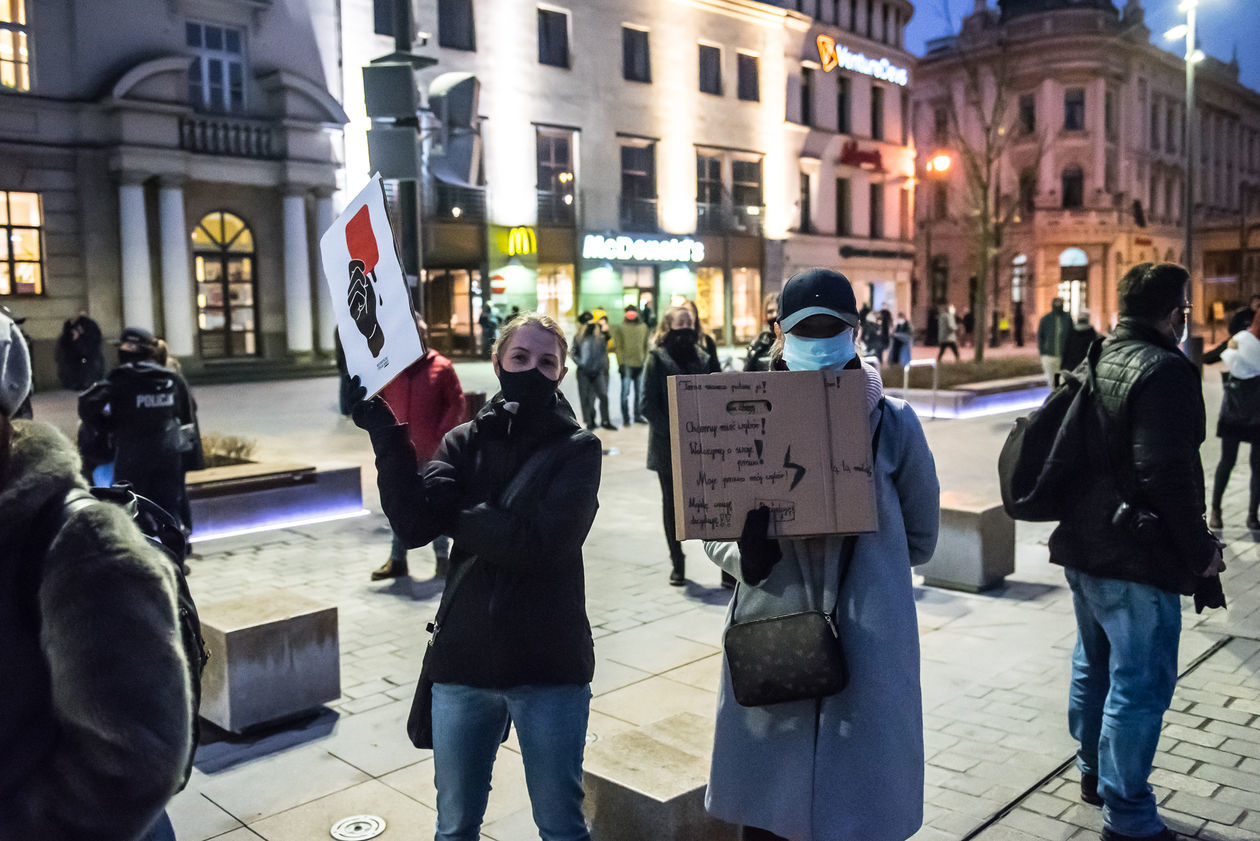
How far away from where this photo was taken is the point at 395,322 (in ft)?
9.53

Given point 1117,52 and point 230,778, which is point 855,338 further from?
point 1117,52

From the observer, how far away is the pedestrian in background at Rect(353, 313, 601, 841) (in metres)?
2.96

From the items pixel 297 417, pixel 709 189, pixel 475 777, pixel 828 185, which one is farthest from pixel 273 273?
pixel 475 777

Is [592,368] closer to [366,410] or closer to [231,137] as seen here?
[366,410]

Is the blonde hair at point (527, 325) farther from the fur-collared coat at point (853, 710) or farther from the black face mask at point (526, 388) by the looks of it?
the fur-collared coat at point (853, 710)

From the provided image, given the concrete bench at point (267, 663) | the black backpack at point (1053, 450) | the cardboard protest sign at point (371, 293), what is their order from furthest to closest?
1. the concrete bench at point (267, 663)
2. the black backpack at point (1053, 450)
3. the cardboard protest sign at point (371, 293)

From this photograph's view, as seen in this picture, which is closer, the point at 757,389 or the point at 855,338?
the point at 757,389

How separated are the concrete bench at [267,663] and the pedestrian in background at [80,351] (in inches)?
678

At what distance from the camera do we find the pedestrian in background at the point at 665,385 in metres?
7.62

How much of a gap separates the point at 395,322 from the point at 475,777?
1.25m

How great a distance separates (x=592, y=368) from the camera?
629 inches

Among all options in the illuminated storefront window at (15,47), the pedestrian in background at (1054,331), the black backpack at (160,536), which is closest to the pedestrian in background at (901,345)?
the pedestrian in background at (1054,331)

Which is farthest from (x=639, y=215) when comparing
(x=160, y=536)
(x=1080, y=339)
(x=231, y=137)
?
(x=160, y=536)

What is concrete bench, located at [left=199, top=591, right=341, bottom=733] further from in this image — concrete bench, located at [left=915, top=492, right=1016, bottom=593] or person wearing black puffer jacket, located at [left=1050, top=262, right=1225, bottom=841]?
concrete bench, located at [left=915, top=492, right=1016, bottom=593]
